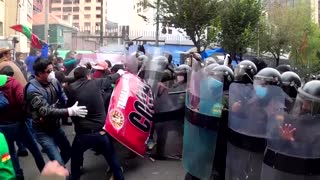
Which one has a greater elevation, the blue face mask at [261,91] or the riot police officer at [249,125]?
the blue face mask at [261,91]

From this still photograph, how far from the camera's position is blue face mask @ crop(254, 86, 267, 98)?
14.0ft

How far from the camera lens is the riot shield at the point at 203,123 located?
4797mm

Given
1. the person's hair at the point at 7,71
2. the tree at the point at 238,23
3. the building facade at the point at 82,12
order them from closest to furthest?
1. the person's hair at the point at 7,71
2. the tree at the point at 238,23
3. the building facade at the point at 82,12

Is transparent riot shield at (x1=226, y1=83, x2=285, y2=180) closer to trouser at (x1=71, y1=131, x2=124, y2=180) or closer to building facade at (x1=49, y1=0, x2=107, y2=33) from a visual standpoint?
Result: trouser at (x1=71, y1=131, x2=124, y2=180)

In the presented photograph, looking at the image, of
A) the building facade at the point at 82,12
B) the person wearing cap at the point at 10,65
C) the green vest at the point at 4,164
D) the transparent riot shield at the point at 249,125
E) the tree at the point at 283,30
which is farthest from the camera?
the building facade at the point at 82,12

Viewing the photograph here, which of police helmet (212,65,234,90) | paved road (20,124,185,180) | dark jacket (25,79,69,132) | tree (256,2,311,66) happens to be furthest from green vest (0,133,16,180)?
tree (256,2,311,66)

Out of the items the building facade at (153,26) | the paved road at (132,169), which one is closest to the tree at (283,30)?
the building facade at (153,26)

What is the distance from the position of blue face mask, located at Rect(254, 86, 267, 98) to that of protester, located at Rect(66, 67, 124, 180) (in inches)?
76.0

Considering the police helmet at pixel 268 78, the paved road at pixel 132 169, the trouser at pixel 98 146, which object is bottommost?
the paved road at pixel 132 169

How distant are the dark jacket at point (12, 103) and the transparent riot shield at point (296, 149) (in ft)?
10.3

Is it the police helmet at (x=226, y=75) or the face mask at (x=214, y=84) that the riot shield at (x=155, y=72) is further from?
the face mask at (x=214, y=84)

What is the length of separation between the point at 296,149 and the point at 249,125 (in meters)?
0.78

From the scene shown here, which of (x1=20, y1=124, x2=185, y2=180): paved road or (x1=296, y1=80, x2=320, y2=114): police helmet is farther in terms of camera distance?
(x1=20, y1=124, x2=185, y2=180): paved road

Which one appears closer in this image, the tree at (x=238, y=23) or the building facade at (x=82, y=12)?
the tree at (x=238, y=23)
